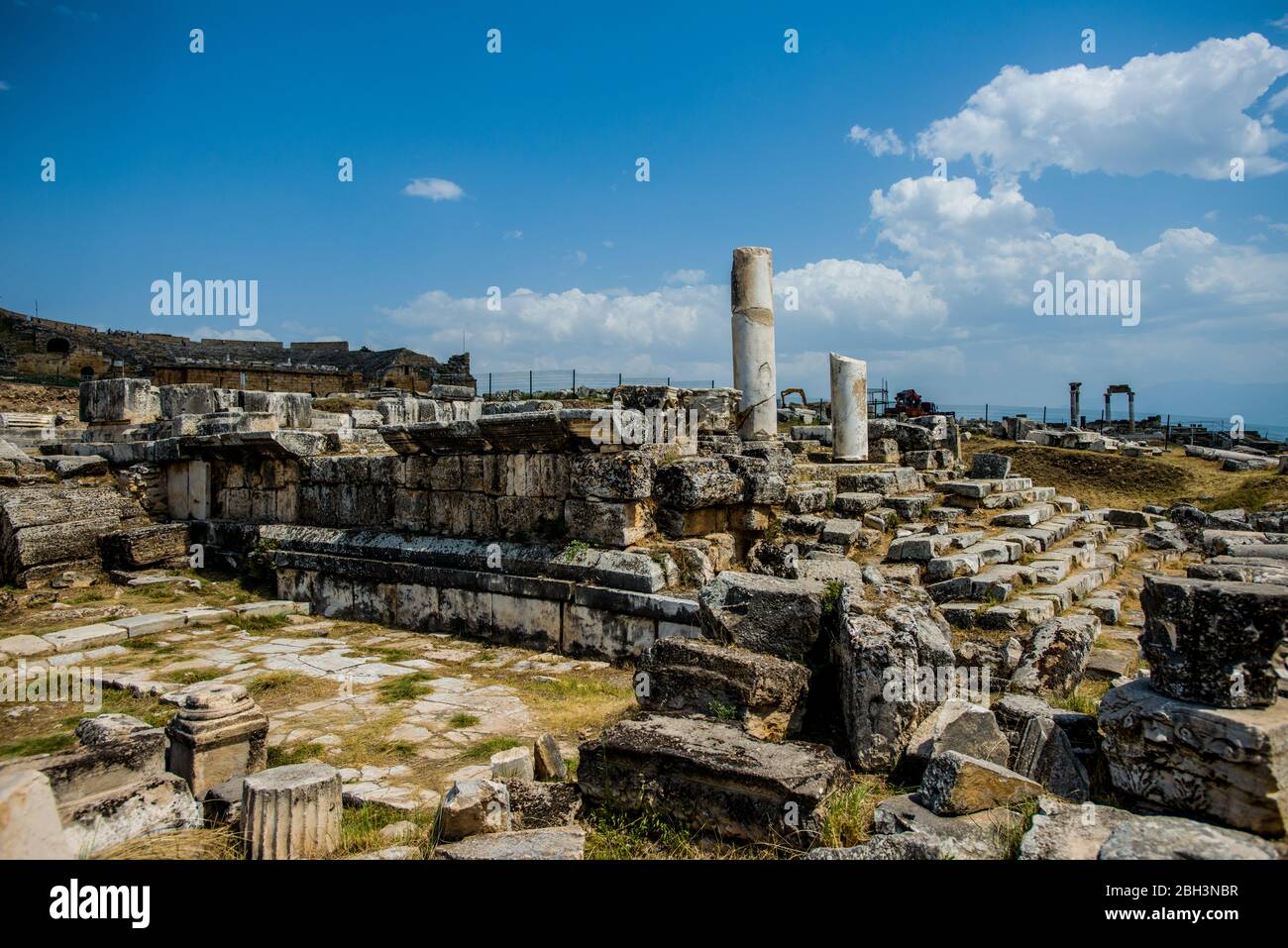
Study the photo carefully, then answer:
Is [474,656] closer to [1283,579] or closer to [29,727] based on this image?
[29,727]

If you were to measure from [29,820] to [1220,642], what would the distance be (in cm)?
432

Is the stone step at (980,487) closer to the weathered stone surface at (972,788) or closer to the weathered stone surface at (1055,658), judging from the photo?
the weathered stone surface at (1055,658)

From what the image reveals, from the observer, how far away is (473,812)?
3160mm

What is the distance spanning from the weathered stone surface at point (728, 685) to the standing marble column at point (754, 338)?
432 inches

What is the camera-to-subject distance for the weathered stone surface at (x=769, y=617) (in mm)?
4582

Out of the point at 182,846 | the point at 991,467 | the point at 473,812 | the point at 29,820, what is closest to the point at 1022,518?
the point at 991,467

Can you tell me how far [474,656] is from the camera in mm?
6707

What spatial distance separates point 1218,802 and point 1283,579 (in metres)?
2.40

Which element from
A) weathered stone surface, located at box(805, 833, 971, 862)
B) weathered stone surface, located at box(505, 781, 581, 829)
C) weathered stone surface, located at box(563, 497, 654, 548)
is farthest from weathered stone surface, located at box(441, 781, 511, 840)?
weathered stone surface, located at box(563, 497, 654, 548)

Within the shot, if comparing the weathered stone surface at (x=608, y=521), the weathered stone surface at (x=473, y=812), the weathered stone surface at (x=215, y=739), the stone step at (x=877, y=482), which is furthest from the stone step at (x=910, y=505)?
the weathered stone surface at (x=215, y=739)
